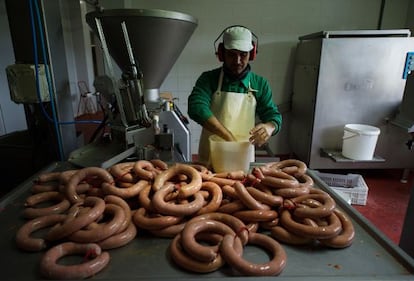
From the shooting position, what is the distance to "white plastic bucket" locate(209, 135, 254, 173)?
3.96ft

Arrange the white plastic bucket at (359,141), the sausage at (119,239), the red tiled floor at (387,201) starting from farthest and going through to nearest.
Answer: the white plastic bucket at (359,141), the red tiled floor at (387,201), the sausage at (119,239)

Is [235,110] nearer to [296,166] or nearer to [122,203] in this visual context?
[296,166]

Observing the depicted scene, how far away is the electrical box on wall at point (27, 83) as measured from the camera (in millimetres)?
1672

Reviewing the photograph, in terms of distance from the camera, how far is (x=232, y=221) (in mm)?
929

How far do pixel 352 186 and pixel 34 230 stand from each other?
264cm

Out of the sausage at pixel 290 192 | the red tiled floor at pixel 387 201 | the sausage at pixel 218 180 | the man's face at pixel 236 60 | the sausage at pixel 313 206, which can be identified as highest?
the man's face at pixel 236 60

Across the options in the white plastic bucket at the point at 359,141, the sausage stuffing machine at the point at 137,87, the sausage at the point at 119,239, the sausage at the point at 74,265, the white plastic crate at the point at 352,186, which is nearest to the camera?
the sausage at the point at 74,265

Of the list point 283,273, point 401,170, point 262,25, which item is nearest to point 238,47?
point 283,273

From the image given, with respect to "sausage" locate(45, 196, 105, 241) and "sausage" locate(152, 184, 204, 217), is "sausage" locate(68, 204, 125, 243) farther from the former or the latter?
"sausage" locate(152, 184, 204, 217)

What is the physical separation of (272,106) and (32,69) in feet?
4.81

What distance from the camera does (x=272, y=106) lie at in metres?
1.76

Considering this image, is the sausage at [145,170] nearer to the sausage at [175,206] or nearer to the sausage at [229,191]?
the sausage at [175,206]

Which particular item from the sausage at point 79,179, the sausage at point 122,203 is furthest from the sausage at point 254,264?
the sausage at point 79,179

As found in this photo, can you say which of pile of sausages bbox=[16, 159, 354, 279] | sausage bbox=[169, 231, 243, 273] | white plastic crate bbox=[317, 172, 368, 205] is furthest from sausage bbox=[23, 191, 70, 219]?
white plastic crate bbox=[317, 172, 368, 205]
